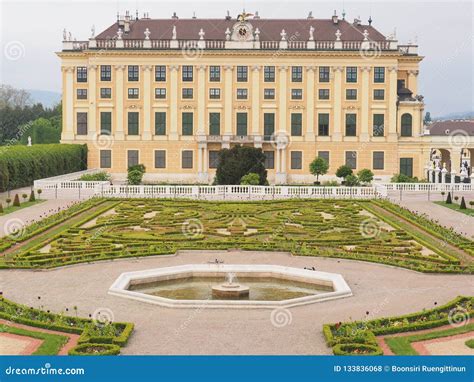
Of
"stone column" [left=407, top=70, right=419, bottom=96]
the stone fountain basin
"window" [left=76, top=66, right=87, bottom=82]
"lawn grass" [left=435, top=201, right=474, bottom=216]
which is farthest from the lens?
"stone column" [left=407, top=70, right=419, bottom=96]

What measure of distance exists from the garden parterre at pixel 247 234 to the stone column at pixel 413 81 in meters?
29.5

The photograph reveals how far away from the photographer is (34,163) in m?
52.5

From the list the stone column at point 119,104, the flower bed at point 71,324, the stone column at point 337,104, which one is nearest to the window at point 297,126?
the stone column at point 337,104

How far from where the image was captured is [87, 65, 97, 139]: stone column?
66.2m

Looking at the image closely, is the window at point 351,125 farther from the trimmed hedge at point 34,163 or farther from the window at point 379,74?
the trimmed hedge at point 34,163

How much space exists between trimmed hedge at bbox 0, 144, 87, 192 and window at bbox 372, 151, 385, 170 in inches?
948

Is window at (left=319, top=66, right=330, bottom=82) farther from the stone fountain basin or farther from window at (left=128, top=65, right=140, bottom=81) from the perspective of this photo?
the stone fountain basin

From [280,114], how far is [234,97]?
13.4 ft

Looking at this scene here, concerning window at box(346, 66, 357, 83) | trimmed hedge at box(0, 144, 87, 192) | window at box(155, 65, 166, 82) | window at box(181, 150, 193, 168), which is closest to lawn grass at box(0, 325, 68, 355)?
trimmed hedge at box(0, 144, 87, 192)

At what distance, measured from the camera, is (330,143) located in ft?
218

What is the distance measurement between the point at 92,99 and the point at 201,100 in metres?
9.07

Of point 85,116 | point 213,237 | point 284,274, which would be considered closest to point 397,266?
point 284,274

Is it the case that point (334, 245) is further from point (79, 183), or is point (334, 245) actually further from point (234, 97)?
point (234, 97)

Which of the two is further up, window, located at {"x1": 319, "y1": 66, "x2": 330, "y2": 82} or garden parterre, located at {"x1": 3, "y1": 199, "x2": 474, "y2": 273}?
window, located at {"x1": 319, "y1": 66, "x2": 330, "y2": 82}
